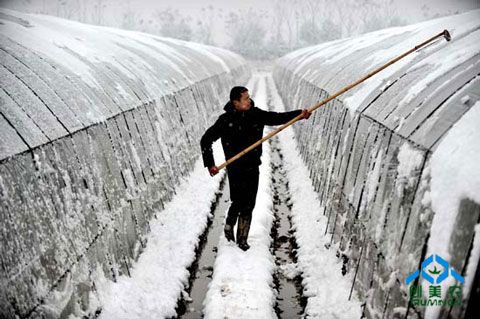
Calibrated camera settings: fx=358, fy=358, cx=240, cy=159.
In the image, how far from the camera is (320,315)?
4562 millimetres

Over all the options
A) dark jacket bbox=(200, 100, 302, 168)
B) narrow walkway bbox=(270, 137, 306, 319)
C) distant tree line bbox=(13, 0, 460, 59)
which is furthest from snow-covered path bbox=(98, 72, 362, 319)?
distant tree line bbox=(13, 0, 460, 59)

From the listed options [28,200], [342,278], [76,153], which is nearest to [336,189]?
[342,278]

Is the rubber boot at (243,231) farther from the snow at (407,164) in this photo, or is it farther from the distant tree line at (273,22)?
the distant tree line at (273,22)

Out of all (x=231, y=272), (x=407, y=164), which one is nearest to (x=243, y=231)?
(x=231, y=272)

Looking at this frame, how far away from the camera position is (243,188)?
18.2ft

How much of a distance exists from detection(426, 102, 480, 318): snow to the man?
97.2 inches

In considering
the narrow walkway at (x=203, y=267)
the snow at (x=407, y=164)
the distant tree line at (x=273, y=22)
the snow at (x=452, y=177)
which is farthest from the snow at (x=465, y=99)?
the distant tree line at (x=273, y=22)

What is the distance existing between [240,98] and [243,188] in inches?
54.8

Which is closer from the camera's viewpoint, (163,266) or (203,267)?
(163,266)

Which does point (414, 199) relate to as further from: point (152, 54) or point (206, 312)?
point (152, 54)

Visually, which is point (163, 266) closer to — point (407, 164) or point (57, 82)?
point (57, 82)

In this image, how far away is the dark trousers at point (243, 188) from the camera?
17.9 feet

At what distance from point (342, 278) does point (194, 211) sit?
3577 mm

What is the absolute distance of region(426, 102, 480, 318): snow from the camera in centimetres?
254
